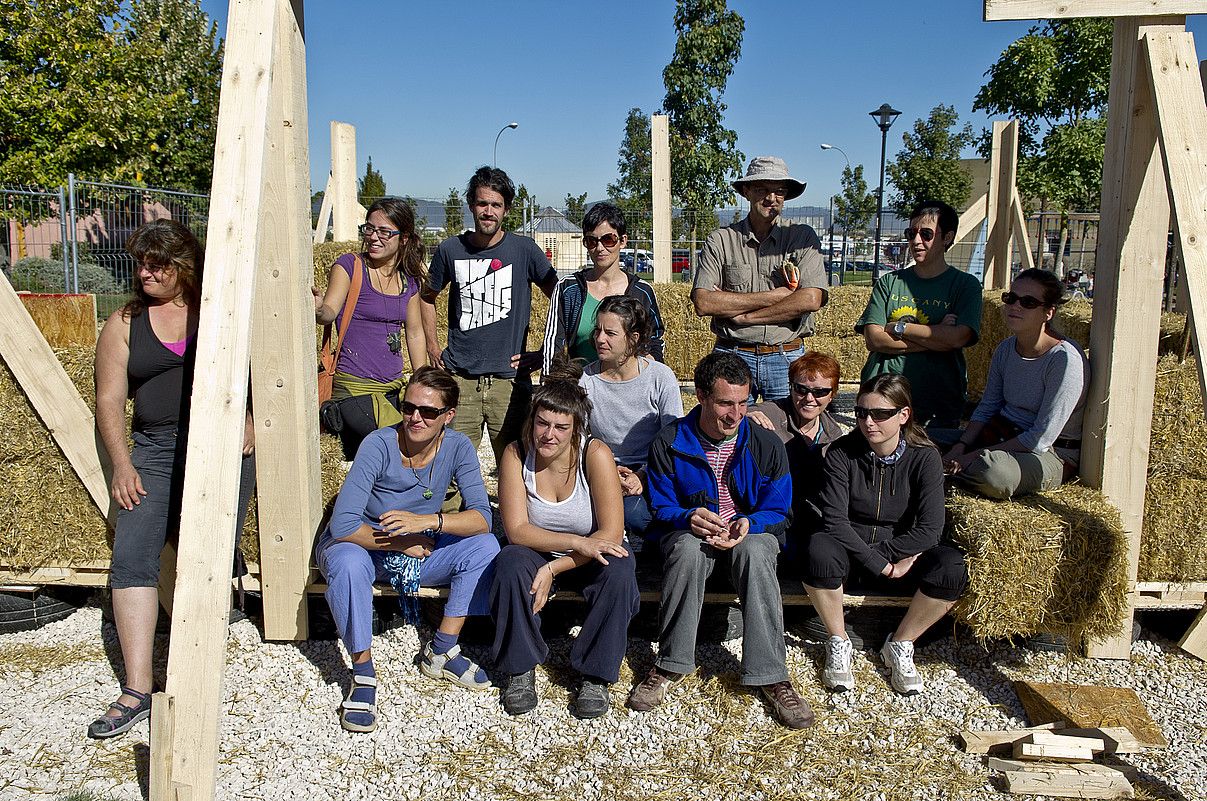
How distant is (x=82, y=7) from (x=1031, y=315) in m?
15.0

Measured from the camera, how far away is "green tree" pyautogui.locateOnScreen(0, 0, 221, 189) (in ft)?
42.1

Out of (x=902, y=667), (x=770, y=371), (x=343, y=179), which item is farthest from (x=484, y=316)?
(x=343, y=179)

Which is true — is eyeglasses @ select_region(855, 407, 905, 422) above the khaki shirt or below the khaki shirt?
below

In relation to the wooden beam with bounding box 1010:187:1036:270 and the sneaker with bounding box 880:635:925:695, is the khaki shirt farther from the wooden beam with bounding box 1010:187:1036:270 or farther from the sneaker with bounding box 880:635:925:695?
the wooden beam with bounding box 1010:187:1036:270

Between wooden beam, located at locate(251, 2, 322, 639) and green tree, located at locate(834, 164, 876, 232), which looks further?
green tree, located at locate(834, 164, 876, 232)

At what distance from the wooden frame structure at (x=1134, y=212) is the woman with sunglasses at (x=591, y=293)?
70.8 inches

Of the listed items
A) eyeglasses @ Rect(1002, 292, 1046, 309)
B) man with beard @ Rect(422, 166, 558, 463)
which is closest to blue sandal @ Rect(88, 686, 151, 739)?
man with beard @ Rect(422, 166, 558, 463)

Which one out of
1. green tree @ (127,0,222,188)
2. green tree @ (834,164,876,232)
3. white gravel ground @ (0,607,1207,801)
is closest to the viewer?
white gravel ground @ (0,607,1207,801)

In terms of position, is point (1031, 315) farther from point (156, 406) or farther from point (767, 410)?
point (156, 406)

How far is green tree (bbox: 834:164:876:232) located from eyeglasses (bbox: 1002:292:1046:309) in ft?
99.9

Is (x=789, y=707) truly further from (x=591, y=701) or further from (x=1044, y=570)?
(x=1044, y=570)

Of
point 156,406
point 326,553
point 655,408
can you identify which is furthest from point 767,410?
point 156,406

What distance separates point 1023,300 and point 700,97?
19.4 m

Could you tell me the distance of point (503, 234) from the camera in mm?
4387
